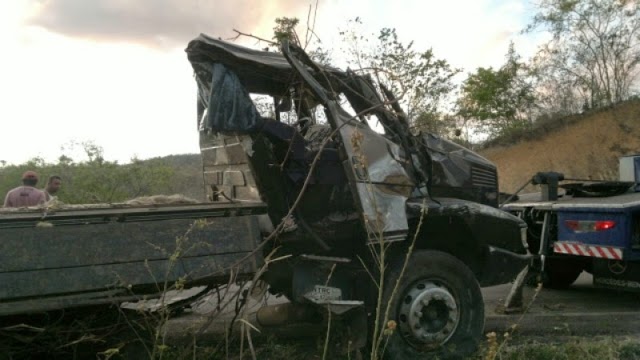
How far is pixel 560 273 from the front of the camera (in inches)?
333

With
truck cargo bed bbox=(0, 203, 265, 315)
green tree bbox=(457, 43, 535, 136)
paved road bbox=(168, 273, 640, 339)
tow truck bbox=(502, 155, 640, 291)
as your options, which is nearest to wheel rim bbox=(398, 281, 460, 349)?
paved road bbox=(168, 273, 640, 339)

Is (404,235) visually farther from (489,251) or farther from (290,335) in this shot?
(290,335)

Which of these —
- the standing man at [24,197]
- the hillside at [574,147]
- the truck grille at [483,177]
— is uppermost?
the hillside at [574,147]

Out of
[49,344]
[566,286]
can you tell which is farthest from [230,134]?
[566,286]

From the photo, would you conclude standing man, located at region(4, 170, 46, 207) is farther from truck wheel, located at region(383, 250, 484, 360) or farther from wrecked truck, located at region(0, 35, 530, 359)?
truck wheel, located at region(383, 250, 484, 360)

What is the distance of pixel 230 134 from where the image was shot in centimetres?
475

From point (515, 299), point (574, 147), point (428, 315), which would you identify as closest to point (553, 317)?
point (515, 299)

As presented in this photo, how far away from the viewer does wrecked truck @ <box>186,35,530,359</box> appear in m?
4.58

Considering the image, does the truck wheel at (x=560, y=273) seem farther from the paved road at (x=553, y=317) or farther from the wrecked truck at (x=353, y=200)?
the wrecked truck at (x=353, y=200)

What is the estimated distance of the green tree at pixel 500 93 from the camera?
3238 cm

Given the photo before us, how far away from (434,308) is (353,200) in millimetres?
1089

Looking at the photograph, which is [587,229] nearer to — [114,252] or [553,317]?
[553,317]

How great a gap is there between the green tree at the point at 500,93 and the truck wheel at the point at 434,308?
28.0m

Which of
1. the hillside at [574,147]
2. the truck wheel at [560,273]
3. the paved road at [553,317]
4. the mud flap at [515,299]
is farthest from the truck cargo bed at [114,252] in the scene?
the hillside at [574,147]
